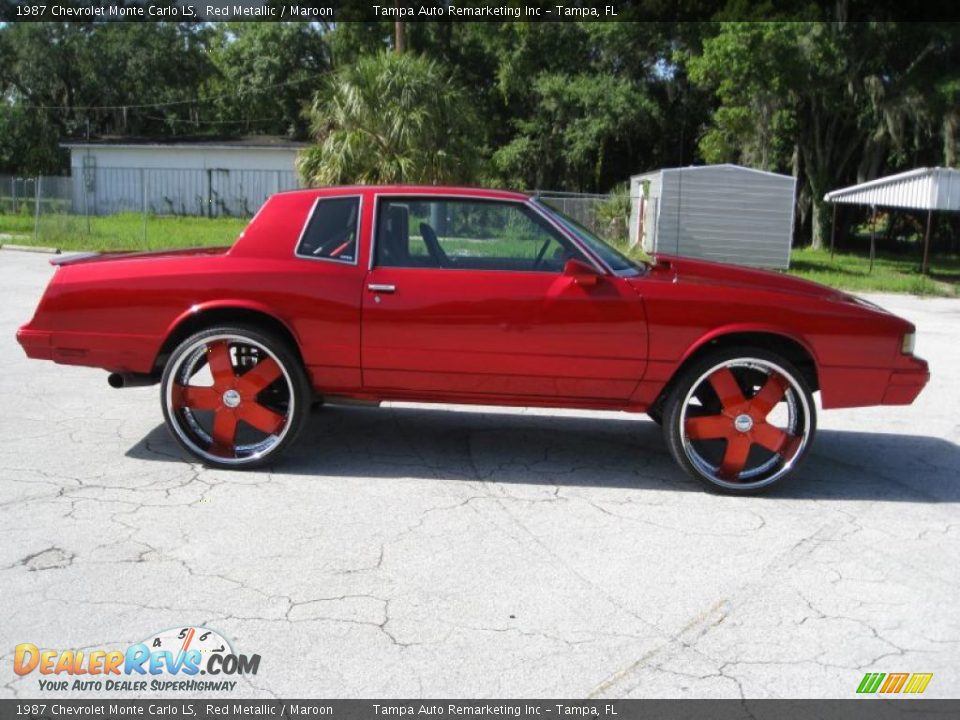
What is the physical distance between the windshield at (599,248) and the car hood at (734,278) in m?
0.14

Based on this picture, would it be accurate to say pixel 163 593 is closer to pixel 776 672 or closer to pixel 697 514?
pixel 776 672

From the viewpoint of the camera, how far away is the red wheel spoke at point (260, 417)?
18.6 ft

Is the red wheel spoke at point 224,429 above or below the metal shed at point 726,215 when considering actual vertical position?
below

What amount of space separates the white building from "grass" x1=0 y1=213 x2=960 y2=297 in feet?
22.3

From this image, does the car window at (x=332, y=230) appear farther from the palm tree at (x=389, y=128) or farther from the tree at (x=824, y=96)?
the tree at (x=824, y=96)

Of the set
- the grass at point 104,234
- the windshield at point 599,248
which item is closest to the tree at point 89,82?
the grass at point 104,234

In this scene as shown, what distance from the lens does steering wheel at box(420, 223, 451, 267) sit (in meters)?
5.66

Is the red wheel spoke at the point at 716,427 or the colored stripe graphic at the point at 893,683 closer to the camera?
the colored stripe graphic at the point at 893,683

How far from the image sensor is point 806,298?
548cm

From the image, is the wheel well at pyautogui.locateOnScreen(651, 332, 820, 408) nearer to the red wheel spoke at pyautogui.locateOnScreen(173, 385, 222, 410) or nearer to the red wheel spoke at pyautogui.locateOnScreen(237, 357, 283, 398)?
the red wheel spoke at pyautogui.locateOnScreen(237, 357, 283, 398)

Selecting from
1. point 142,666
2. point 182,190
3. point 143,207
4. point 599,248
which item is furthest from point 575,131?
point 142,666

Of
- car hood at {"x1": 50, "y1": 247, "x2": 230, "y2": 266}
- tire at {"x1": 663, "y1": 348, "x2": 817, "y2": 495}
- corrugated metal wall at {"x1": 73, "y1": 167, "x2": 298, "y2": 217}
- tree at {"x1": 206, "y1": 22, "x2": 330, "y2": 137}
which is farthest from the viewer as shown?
tree at {"x1": 206, "y1": 22, "x2": 330, "y2": 137}

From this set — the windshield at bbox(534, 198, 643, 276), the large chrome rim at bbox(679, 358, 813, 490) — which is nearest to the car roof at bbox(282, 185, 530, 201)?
the windshield at bbox(534, 198, 643, 276)

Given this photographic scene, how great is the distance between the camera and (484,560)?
443cm
